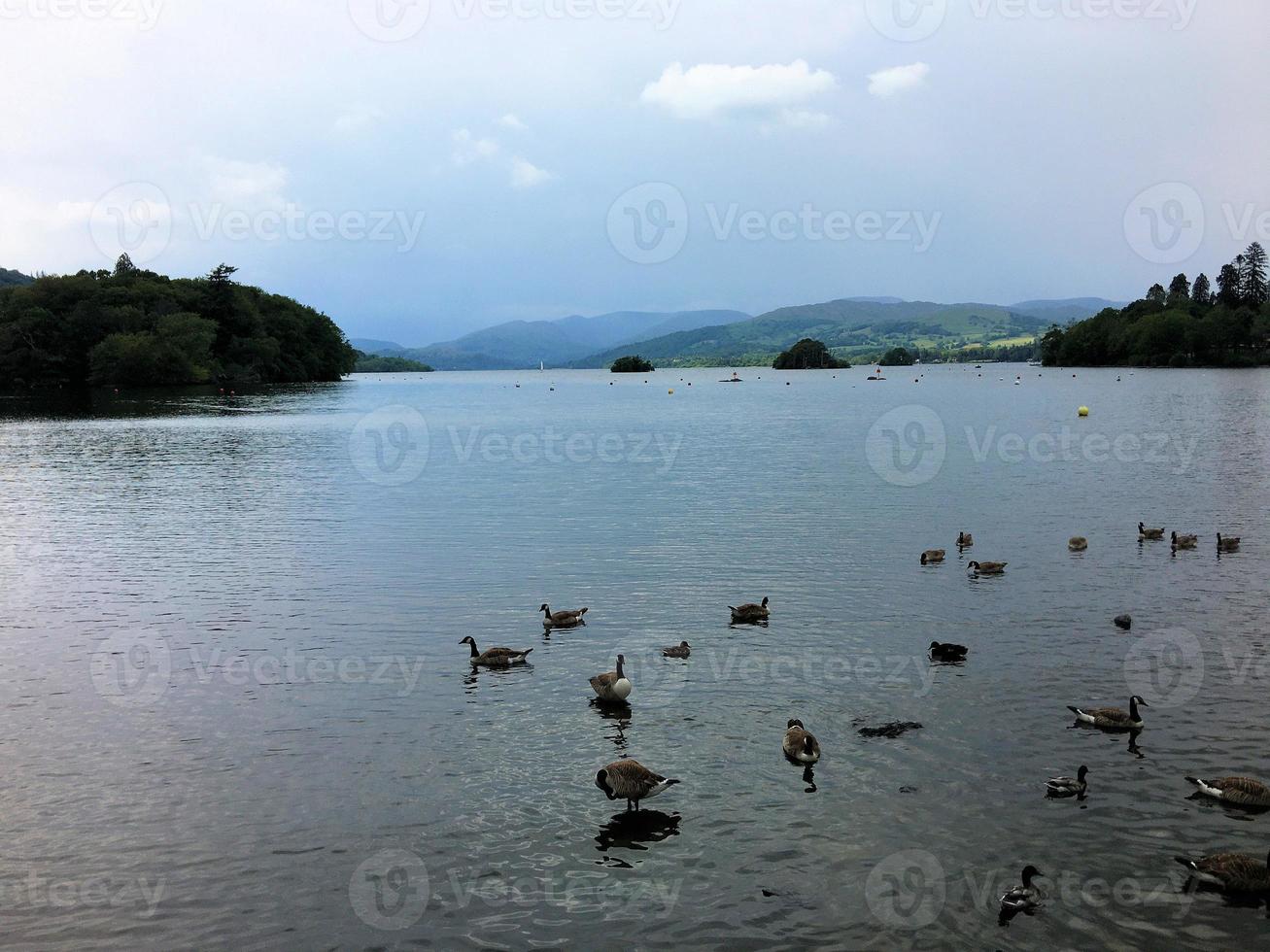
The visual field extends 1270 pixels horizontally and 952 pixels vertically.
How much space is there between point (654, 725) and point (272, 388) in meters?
196

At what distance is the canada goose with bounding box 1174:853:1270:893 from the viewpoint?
43.3 feet

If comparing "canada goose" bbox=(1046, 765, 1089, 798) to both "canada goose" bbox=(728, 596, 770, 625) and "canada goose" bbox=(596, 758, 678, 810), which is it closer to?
"canada goose" bbox=(596, 758, 678, 810)

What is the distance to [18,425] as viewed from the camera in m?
Result: 102

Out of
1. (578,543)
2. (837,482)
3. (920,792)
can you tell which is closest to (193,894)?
(920,792)

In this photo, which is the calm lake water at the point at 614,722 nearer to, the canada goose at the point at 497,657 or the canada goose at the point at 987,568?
the canada goose at the point at 497,657

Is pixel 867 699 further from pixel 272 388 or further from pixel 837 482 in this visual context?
pixel 272 388

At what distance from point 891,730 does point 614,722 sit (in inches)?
226

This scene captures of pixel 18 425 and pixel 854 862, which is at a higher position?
pixel 18 425

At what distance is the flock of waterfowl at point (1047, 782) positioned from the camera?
13.2 metres

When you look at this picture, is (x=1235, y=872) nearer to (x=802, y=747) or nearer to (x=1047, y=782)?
(x=1047, y=782)

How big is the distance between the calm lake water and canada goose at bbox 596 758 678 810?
0.90ft

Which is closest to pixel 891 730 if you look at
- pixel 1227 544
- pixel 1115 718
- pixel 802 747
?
pixel 802 747

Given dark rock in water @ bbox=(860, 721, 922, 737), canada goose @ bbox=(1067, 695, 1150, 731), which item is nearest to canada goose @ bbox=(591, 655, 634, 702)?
dark rock in water @ bbox=(860, 721, 922, 737)

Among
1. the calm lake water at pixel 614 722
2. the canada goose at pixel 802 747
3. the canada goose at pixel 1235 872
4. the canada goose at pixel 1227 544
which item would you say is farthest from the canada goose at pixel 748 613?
the canada goose at pixel 1227 544
